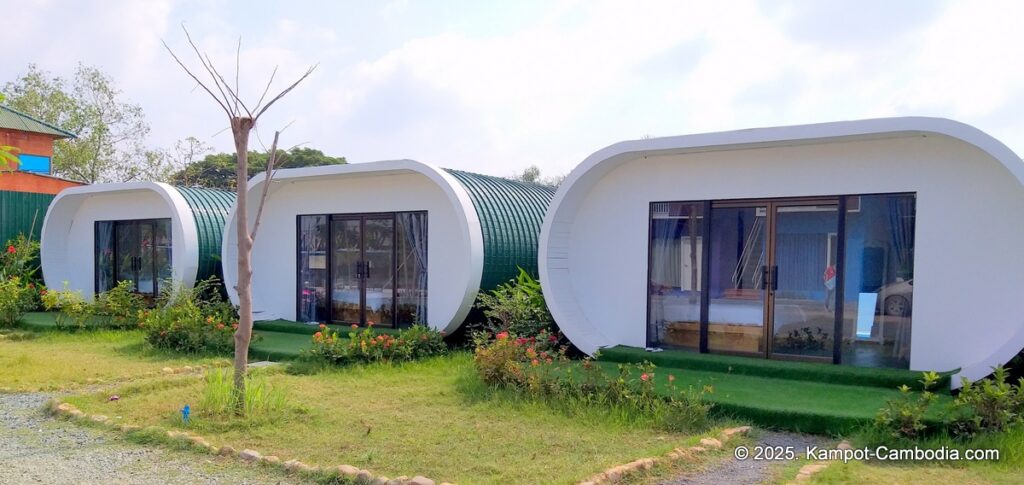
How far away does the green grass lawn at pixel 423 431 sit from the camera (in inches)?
194

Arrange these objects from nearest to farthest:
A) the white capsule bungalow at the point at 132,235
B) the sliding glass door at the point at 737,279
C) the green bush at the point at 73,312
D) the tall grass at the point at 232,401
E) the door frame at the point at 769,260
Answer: the tall grass at the point at 232,401 < the door frame at the point at 769,260 < the sliding glass door at the point at 737,279 < the green bush at the point at 73,312 < the white capsule bungalow at the point at 132,235

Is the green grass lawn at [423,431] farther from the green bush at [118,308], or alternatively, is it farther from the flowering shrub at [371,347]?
the green bush at [118,308]

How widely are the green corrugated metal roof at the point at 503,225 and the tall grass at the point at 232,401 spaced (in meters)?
3.70

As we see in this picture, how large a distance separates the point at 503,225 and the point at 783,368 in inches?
164

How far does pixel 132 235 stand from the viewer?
45.4 feet

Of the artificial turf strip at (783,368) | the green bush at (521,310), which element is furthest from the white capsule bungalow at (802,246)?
the green bush at (521,310)

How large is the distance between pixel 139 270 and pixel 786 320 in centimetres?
1137

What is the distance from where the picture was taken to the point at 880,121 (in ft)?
22.2

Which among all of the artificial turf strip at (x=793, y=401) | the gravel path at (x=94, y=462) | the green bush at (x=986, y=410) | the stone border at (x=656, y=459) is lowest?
the gravel path at (x=94, y=462)

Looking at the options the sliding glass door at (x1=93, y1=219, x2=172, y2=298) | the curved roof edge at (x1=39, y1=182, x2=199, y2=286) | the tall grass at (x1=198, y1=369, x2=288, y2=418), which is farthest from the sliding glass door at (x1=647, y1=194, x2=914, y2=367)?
the sliding glass door at (x1=93, y1=219, x2=172, y2=298)

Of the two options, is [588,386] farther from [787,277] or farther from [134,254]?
[134,254]

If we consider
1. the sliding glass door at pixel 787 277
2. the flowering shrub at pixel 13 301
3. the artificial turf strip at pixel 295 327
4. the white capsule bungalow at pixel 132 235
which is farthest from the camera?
the white capsule bungalow at pixel 132 235

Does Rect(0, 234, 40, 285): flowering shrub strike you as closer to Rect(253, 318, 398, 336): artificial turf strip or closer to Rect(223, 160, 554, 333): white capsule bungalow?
Rect(223, 160, 554, 333): white capsule bungalow

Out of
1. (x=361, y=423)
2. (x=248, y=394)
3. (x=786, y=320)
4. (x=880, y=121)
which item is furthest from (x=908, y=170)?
(x=248, y=394)
